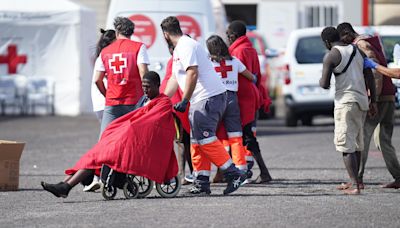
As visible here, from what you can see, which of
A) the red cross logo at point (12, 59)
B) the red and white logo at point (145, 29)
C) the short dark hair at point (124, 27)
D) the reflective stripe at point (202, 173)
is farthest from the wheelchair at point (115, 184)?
the red cross logo at point (12, 59)

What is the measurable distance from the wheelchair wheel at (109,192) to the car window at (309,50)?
36.6ft

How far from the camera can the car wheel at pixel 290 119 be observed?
2347 centimetres

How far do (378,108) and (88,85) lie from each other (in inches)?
589

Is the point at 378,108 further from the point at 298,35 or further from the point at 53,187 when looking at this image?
the point at 298,35

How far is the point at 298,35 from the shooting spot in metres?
22.5

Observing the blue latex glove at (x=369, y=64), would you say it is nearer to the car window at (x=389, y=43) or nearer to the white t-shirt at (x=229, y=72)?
the white t-shirt at (x=229, y=72)

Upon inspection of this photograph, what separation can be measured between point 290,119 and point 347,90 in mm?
11743

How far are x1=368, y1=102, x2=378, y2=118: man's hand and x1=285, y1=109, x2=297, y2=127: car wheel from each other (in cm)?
1066

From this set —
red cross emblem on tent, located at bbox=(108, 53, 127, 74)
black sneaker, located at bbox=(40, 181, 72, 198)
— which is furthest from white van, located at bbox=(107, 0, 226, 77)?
black sneaker, located at bbox=(40, 181, 72, 198)

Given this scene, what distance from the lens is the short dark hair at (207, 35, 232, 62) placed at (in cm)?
1273

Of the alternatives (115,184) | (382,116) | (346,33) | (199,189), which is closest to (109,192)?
(115,184)

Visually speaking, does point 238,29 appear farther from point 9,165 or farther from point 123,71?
point 9,165

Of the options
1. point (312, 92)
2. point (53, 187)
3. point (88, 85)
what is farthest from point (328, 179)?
point (88, 85)

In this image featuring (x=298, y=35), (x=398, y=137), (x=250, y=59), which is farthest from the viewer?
(x=298, y=35)
